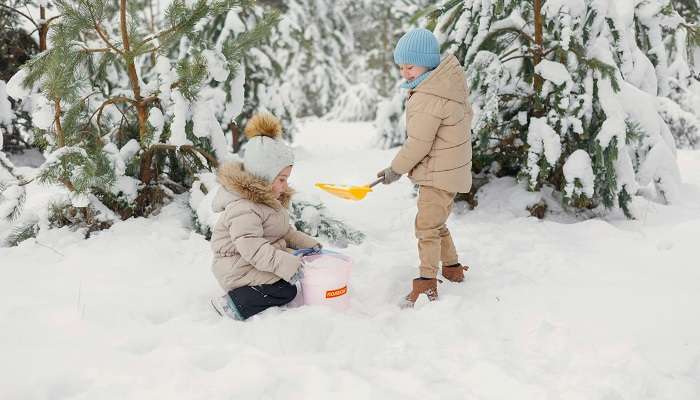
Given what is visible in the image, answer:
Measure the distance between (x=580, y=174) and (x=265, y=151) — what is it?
2.73 meters

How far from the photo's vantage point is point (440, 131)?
308cm

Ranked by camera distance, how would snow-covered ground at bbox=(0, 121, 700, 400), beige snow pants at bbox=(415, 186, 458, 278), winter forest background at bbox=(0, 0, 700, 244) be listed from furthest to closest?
winter forest background at bbox=(0, 0, 700, 244), beige snow pants at bbox=(415, 186, 458, 278), snow-covered ground at bbox=(0, 121, 700, 400)

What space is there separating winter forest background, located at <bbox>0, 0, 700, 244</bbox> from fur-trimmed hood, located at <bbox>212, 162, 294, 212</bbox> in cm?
111

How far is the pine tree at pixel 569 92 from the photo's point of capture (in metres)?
4.20

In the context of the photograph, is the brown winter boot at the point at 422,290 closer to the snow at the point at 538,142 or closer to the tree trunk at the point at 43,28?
the snow at the point at 538,142

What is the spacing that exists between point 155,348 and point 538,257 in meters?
2.65

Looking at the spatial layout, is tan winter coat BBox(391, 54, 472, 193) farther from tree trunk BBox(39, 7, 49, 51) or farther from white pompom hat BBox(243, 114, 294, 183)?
tree trunk BBox(39, 7, 49, 51)

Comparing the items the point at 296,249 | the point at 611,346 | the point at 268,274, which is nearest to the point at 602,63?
the point at 611,346

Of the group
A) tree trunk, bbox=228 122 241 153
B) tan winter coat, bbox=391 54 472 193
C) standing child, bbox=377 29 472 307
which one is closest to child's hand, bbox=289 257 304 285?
standing child, bbox=377 29 472 307

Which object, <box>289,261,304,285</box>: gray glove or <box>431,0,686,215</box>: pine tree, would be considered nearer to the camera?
<box>289,261,304,285</box>: gray glove

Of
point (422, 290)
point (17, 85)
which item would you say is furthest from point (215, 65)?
point (422, 290)

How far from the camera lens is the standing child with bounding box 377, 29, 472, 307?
3010mm

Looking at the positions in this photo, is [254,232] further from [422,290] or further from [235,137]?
[235,137]

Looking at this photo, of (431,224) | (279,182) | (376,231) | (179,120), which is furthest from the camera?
(376,231)
